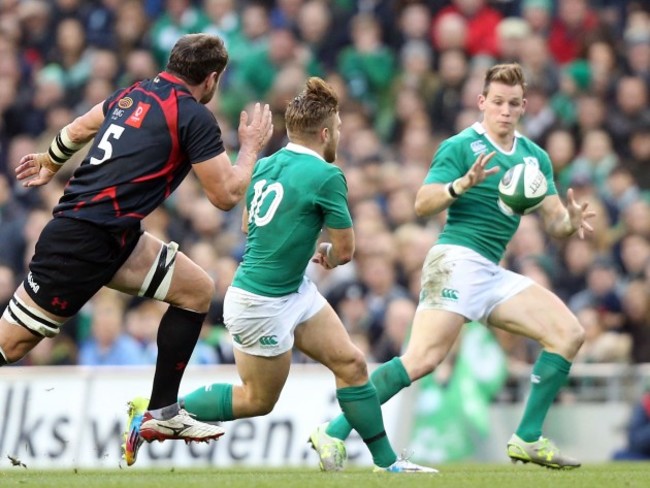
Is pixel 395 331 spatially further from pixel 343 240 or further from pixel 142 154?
pixel 142 154

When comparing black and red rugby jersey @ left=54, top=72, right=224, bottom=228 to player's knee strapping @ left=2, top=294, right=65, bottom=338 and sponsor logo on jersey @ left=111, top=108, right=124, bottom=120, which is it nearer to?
sponsor logo on jersey @ left=111, top=108, right=124, bottom=120

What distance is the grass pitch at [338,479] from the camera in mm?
7762

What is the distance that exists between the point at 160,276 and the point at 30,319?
0.75 meters

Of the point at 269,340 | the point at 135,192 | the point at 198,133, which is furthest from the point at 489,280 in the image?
the point at 135,192

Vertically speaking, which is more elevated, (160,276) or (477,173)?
(477,173)

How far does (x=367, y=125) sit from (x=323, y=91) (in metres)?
7.95

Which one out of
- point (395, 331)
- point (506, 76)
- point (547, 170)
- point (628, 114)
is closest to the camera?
point (506, 76)

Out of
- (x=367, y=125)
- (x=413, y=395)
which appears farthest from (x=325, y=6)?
(x=413, y=395)

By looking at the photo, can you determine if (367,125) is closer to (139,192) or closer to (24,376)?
(24,376)

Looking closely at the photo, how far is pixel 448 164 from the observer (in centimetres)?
944

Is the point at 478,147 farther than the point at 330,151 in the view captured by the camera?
Yes

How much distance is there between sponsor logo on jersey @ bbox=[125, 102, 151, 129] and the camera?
27.4 feet

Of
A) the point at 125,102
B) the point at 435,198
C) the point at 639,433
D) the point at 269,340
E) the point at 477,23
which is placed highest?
the point at 477,23

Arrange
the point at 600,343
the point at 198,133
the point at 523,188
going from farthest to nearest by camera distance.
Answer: the point at 600,343 < the point at 523,188 < the point at 198,133
